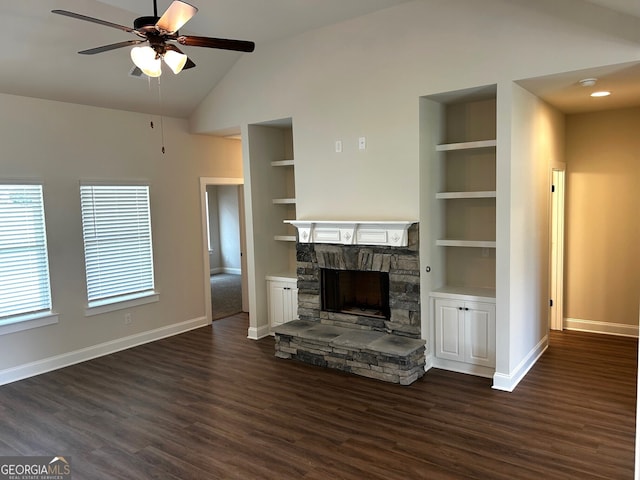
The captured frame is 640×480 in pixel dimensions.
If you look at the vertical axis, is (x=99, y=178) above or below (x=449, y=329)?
above

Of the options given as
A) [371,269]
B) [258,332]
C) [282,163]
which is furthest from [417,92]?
[258,332]

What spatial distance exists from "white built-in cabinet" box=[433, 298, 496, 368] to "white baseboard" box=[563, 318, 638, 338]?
6.78ft

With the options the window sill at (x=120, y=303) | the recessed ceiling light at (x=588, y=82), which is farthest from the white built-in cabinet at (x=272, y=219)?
the recessed ceiling light at (x=588, y=82)

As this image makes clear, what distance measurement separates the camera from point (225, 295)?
8688mm

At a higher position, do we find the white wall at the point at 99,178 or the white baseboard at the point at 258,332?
the white wall at the point at 99,178

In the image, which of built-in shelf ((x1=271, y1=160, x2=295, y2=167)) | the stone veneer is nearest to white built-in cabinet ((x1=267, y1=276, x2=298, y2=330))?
the stone veneer

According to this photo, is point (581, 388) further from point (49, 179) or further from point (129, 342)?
point (49, 179)

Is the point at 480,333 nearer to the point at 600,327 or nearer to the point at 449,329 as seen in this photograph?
the point at 449,329

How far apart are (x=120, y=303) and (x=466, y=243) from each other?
4049mm

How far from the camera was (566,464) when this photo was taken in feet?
9.72

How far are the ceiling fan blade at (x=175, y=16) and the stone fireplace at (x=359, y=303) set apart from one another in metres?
2.50

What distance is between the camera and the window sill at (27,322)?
4.66 metres

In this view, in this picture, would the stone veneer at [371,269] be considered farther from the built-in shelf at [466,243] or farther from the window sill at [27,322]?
the window sill at [27,322]

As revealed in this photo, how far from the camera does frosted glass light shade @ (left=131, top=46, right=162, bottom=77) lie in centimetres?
302
